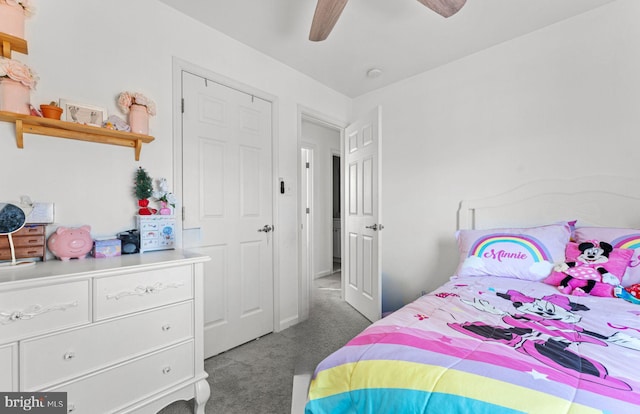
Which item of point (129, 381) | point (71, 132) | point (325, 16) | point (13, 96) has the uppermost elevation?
point (325, 16)

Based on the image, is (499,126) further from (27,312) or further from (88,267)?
(27,312)

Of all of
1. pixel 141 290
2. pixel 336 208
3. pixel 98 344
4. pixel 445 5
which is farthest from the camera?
pixel 336 208

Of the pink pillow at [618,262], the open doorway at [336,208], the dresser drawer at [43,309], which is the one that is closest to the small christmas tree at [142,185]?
the dresser drawer at [43,309]

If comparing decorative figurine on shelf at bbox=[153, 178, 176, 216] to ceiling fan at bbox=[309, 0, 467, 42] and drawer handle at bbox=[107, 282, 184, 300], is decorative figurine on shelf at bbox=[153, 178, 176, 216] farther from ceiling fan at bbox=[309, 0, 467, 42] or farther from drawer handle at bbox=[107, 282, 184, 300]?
ceiling fan at bbox=[309, 0, 467, 42]

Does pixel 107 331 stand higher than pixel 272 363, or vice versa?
pixel 107 331

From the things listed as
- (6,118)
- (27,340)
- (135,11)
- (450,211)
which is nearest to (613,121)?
(450,211)

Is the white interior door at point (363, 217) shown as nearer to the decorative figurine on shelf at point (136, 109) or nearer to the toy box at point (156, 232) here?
the toy box at point (156, 232)

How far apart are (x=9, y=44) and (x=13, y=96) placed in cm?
26

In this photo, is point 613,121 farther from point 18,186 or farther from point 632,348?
point 18,186

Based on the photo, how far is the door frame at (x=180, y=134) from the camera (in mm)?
1942

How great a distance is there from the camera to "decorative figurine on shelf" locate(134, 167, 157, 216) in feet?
5.65

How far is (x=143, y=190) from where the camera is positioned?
67.8 inches

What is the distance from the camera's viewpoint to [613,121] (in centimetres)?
189

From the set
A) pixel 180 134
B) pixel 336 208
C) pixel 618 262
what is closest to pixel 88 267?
pixel 180 134
